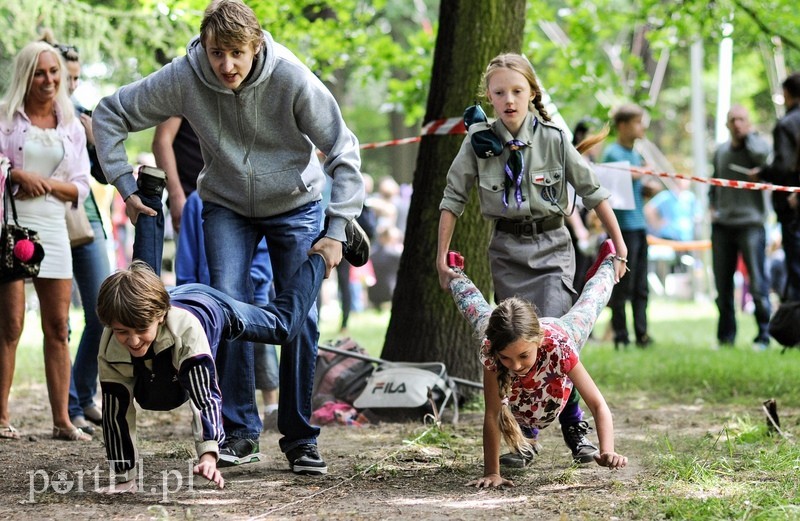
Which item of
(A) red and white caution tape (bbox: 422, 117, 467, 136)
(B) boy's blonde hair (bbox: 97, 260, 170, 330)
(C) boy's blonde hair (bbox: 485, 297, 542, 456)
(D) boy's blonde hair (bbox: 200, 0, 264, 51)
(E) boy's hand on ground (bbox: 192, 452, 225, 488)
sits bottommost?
(E) boy's hand on ground (bbox: 192, 452, 225, 488)

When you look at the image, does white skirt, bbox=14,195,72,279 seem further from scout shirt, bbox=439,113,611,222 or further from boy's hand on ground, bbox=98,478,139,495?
scout shirt, bbox=439,113,611,222

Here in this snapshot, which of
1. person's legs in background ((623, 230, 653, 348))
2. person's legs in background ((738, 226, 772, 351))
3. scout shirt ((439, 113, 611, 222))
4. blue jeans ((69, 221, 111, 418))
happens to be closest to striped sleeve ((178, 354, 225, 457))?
scout shirt ((439, 113, 611, 222))

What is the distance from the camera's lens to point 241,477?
15.7 feet

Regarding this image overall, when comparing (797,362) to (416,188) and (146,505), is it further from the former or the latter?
(146,505)

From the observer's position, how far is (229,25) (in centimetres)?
442

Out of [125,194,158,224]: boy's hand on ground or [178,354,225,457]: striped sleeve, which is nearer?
[178,354,225,457]: striped sleeve

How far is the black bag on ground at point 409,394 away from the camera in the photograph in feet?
20.9

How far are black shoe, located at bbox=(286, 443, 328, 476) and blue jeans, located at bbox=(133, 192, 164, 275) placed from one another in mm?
990

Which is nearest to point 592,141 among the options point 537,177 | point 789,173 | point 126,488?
point 537,177

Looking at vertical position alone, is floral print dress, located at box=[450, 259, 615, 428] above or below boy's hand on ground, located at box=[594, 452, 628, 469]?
above

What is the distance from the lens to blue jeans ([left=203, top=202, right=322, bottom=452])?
484 centimetres

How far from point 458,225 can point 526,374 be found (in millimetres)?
2514

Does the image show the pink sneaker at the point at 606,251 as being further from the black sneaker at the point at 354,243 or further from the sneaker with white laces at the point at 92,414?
the sneaker with white laces at the point at 92,414

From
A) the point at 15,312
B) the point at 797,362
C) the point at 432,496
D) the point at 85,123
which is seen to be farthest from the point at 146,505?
the point at 797,362
